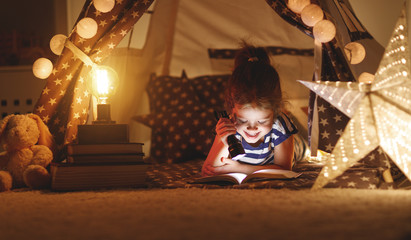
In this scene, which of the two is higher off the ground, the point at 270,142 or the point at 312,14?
the point at 312,14

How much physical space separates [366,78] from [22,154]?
1.49 metres

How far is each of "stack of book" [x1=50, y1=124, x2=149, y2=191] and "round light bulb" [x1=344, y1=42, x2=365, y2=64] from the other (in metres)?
1.01

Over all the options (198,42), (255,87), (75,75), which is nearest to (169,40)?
(198,42)

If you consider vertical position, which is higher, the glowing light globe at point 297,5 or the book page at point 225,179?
the glowing light globe at point 297,5

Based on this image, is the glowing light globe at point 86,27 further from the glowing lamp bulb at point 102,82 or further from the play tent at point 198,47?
the play tent at point 198,47

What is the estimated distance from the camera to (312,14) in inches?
67.8

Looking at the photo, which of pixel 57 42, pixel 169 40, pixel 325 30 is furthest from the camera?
pixel 169 40

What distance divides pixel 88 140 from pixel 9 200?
1.19 feet

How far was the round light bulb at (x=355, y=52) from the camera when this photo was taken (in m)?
1.80

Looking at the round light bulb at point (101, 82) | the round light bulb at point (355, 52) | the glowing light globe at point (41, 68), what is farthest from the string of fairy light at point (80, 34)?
the round light bulb at point (355, 52)

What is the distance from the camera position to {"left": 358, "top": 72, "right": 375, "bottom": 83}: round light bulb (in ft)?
5.88

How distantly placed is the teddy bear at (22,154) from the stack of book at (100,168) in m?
0.09

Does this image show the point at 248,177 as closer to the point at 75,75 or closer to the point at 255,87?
the point at 255,87

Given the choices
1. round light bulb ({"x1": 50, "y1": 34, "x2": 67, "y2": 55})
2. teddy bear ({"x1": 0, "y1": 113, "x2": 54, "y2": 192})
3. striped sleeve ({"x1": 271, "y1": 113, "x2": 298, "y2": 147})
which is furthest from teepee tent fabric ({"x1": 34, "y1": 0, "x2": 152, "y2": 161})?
striped sleeve ({"x1": 271, "y1": 113, "x2": 298, "y2": 147})
